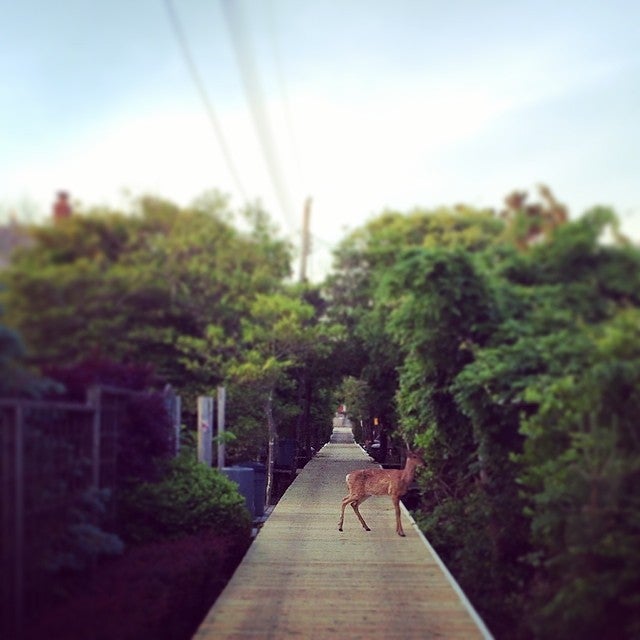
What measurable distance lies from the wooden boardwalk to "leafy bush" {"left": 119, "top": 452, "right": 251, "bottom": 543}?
0.75 m

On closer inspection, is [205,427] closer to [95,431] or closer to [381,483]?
[95,431]

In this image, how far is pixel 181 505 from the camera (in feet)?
27.2

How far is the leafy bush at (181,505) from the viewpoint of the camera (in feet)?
25.0

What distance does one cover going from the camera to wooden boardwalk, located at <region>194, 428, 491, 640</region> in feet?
23.2

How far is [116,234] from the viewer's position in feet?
20.7

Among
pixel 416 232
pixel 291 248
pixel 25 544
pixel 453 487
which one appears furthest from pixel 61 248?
pixel 453 487

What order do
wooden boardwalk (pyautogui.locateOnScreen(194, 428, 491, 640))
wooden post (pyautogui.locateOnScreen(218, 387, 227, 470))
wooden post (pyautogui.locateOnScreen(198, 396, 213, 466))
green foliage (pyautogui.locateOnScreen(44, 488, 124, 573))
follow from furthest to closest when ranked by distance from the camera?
1. wooden post (pyautogui.locateOnScreen(218, 387, 227, 470))
2. wooden post (pyautogui.locateOnScreen(198, 396, 213, 466))
3. wooden boardwalk (pyautogui.locateOnScreen(194, 428, 491, 640))
4. green foliage (pyautogui.locateOnScreen(44, 488, 124, 573))

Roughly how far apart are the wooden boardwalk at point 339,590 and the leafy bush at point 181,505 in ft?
2.45

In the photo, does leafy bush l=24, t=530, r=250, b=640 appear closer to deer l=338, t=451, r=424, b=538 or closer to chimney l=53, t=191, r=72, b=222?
chimney l=53, t=191, r=72, b=222

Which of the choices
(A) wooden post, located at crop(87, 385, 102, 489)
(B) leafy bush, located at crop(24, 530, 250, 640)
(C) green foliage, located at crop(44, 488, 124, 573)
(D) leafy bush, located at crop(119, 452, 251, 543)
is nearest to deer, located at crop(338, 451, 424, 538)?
(D) leafy bush, located at crop(119, 452, 251, 543)

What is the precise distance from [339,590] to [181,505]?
81.2 inches

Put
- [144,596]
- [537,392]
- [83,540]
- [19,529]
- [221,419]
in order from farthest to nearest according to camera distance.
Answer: [221,419]
[537,392]
[144,596]
[83,540]
[19,529]

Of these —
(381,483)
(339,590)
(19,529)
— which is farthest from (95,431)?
(381,483)

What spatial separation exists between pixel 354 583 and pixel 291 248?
4.10m
